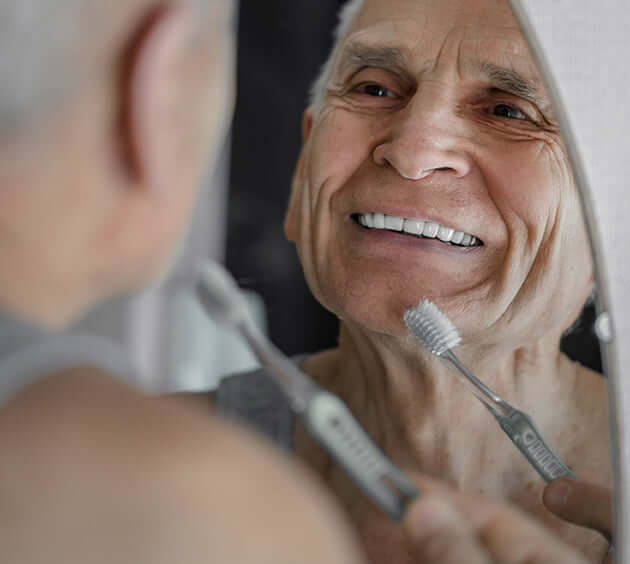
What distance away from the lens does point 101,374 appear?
1.17 ft

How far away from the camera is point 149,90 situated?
36cm

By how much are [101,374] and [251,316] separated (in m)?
0.17

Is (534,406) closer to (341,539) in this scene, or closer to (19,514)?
(341,539)

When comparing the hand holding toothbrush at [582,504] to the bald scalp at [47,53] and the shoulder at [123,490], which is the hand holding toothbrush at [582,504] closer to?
the shoulder at [123,490]

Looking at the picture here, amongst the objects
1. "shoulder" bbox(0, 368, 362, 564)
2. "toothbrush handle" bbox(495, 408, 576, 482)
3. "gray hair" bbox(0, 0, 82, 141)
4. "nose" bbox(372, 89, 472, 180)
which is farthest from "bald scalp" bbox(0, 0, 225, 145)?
"toothbrush handle" bbox(495, 408, 576, 482)

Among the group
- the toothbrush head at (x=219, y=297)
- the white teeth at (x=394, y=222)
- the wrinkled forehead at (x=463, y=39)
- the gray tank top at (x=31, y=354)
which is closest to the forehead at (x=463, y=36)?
the wrinkled forehead at (x=463, y=39)

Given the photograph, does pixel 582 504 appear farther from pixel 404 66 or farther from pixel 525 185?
pixel 404 66

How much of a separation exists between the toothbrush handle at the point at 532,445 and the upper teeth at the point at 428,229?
12 centimetres

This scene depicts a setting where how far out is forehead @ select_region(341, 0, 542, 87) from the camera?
557 mm

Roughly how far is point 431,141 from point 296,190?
0.11m

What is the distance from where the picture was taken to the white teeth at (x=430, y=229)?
562mm

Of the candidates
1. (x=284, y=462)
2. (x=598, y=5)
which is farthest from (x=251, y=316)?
(x=598, y=5)

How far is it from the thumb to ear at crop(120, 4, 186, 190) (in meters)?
0.35

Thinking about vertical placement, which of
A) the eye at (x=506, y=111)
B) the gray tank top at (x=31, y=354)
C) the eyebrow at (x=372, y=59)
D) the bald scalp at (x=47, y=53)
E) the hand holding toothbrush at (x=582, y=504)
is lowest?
the hand holding toothbrush at (x=582, y=504)
